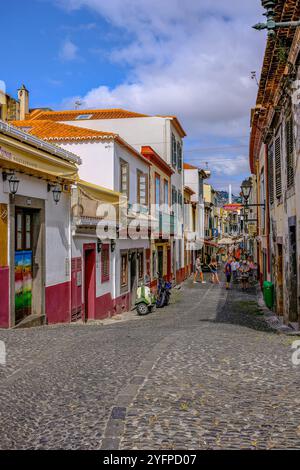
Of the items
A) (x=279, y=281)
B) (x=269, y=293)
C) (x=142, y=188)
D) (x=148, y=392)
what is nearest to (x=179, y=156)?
(x=142, y=188)

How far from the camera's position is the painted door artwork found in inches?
457

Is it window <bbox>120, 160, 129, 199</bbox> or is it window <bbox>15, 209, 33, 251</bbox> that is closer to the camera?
window <bbox>15, 209, 33, 251</bbox>

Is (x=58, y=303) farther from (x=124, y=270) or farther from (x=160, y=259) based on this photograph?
(x=160, y=259)

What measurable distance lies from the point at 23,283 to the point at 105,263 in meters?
5.99

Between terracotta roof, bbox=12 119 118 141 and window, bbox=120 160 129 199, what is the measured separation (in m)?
1.69

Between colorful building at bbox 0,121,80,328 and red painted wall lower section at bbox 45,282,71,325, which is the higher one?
colorful building at bbox 0,121,80,328

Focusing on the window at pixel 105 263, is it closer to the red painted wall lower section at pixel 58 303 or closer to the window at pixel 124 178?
the window at pixel 124 178

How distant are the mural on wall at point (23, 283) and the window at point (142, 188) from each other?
10413 millimetres

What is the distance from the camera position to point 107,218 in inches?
674

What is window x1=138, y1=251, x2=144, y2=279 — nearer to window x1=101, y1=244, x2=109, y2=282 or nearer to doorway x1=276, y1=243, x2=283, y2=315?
window x1=101, y1=244, x2=109, y2=282

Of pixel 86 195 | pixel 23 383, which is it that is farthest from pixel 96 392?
pixel 86 195

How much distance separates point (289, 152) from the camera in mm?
13195

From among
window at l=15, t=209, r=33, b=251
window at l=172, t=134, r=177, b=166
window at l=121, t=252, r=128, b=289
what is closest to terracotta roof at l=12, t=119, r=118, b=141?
window at l=121, t=252, r=128, b=289
